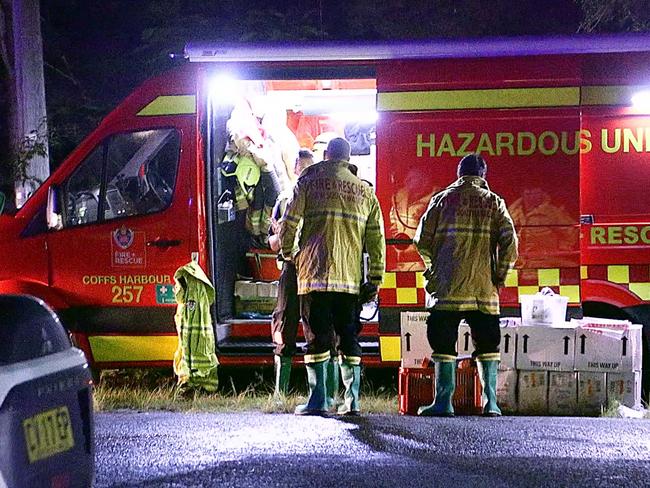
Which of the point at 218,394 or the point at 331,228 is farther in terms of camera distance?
the point at 218,394

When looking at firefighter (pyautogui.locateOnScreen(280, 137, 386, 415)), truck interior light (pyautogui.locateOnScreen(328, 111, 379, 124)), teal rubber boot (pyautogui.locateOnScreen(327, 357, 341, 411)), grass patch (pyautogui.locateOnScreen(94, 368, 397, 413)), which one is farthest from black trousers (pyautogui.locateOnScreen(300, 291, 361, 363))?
truck interior light (pyautogui.locateOnScreen(328, 111, 379, 124))

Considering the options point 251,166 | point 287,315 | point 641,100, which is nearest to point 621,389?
point 641,100

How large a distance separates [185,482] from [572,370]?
3.07 m

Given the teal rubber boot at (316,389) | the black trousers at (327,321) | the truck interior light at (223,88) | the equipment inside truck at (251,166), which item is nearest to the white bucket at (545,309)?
the black trousers at (327,321)

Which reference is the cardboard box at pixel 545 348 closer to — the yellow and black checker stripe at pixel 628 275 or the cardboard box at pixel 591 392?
the cardboard box at pixel 591 392

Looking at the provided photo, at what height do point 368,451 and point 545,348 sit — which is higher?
point 545,348

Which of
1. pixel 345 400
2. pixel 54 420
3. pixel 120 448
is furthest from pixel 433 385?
pixel 54 420

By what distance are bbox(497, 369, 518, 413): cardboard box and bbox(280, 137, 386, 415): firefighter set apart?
97 centimetres

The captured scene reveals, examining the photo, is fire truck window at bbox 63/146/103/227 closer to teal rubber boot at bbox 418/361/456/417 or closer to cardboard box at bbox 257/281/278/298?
cardboard box at bbox 257/281/278/298

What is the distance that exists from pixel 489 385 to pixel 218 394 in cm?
207

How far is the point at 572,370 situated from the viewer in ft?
23.2

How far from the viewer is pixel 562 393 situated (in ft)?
23.4

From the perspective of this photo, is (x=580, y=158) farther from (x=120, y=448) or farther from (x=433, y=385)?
(x=120, y=448)

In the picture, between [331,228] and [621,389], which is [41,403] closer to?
[331,228]
